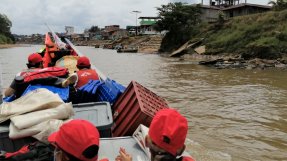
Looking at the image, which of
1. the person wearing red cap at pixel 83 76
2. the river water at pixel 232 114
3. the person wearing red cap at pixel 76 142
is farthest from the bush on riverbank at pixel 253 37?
the person wearing red cap at pixel 76 142

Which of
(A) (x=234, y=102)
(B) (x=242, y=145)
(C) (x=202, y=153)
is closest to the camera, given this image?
(C) (x=202, y=153)

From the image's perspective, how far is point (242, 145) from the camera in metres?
→ 6.77

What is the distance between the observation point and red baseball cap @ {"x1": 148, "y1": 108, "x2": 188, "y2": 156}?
7.09ft

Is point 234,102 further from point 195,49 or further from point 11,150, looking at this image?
point 195,49

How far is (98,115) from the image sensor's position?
4098 millimetres

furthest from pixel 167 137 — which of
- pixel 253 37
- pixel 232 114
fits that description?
pixel 253 37

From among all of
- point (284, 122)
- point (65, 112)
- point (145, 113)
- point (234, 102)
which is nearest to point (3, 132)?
point (65, 112)

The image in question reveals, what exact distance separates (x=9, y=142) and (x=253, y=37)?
92.5ft

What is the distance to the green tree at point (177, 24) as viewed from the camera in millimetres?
43938

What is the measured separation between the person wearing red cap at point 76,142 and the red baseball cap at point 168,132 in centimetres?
36

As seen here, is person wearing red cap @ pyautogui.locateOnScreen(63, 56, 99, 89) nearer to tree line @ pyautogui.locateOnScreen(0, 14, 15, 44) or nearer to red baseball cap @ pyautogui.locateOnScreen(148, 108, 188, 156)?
red baseball cap @ pyautogui.locateOnScreen(148, 108, 188, 156)

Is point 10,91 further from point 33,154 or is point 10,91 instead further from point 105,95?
point 33,154

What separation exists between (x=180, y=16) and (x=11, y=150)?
42.0m

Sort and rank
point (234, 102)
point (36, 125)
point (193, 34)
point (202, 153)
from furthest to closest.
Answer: point (193, 34) → point (234, 102) → point (202, 153) → point (36, 125)
